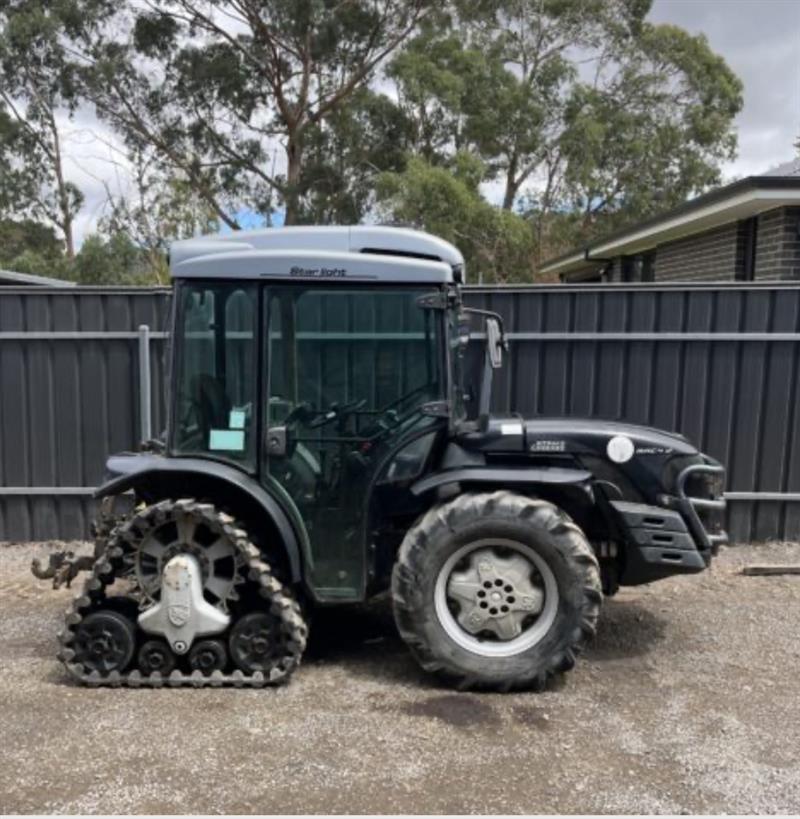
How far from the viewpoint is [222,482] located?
4.18 m

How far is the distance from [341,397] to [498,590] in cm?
125

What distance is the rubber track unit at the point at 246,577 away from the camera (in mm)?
4031

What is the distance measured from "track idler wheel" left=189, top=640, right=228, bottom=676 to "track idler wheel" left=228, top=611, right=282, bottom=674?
58 millimetres

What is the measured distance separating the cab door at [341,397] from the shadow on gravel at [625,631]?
1.52 meters

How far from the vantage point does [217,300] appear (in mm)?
4105

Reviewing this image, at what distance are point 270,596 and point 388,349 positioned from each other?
1.35 metres

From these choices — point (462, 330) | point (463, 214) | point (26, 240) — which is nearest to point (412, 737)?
point (462, 330)

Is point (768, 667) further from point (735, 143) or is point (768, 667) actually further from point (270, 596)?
point (735, 143)

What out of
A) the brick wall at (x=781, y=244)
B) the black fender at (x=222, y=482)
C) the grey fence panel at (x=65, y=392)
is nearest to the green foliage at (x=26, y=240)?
the grey fence panel at (x=65, y=392)

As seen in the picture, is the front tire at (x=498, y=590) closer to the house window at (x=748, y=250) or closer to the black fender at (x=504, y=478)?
the black fender at (x=504, y=478)

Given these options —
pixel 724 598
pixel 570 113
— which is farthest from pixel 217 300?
pixel 570 113

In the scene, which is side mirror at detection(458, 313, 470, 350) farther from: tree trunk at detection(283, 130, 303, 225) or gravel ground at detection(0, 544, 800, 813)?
tree trunk at detection(283, 130, 303, 225)

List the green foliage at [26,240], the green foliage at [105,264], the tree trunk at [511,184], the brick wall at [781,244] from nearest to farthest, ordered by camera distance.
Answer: the brick wall at [781,244] → the green foliage at [105,264] → the tree trunk at [511,184] → the green foliage at [26,240]

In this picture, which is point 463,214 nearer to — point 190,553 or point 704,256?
point 704,256
